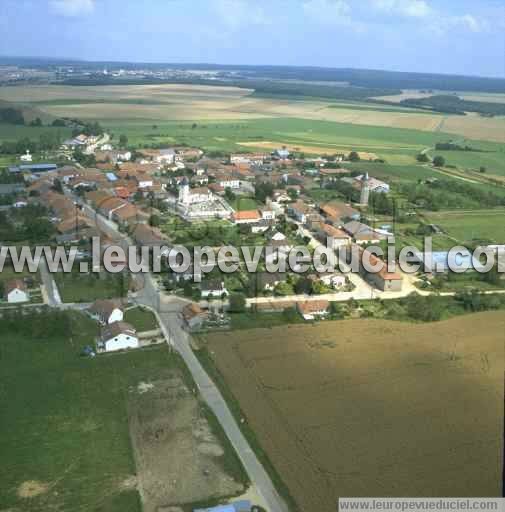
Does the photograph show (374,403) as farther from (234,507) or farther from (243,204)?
(243,204)

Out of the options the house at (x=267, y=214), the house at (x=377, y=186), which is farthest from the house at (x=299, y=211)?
the house at (x=377, y=186)

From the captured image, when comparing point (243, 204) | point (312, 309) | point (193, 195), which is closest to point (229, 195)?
point (243, 204)

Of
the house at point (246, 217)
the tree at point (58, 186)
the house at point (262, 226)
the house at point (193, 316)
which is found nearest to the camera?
the house at point (193, 316)

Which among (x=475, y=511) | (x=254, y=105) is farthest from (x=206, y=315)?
(x=254, y=105)

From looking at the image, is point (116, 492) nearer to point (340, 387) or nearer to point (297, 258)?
point (340, 387)

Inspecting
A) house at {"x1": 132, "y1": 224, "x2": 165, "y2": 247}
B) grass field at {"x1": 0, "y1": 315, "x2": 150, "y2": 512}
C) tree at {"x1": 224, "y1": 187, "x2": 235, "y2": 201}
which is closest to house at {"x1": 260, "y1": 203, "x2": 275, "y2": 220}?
tree at {"x1": 224, "y1": 187, "x2": 235, "y2": 201}

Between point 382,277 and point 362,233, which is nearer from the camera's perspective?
point 382,277

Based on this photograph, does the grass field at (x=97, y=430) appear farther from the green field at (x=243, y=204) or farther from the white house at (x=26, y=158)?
the white house at (x=26, y=158)
